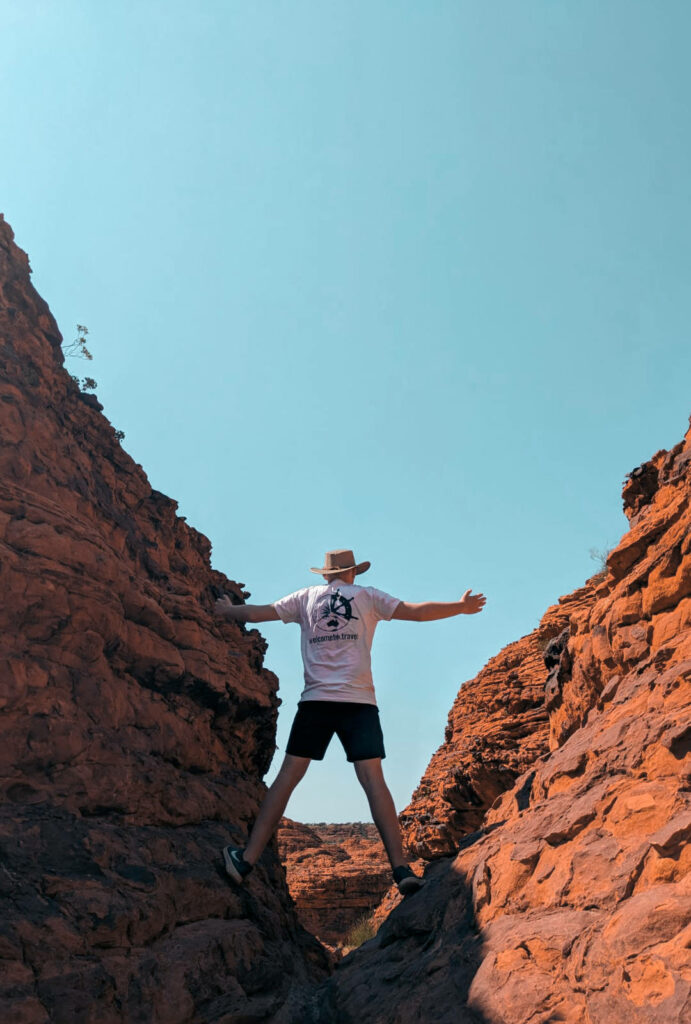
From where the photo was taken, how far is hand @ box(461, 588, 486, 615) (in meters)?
4.99

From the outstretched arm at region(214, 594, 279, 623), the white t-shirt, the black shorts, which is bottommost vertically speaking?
the black shorts

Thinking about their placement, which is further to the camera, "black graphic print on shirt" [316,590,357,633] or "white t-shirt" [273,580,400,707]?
"black graphic print on shirt" [316,590,357,633]

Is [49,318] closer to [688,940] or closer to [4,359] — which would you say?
[4,359]

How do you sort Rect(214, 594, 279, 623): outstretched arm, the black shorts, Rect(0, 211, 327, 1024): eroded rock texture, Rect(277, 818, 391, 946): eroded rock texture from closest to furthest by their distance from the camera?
Rect(0, 211, 327, 1024): eroded rock texture
the black shorts
Rect(214, 594, 279, 623): outstretched arm
Rect(277, 818, 391, 946): eroded rock texture

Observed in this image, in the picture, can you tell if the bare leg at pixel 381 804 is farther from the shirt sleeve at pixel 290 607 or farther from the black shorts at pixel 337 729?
the shirt sleeve at pixel 290 607

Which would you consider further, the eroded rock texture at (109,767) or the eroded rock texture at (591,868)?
the eroded rock texture at (109,767)

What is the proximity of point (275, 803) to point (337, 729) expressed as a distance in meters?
0.57

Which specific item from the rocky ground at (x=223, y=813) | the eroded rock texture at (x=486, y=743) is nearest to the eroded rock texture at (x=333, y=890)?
the eroded rock texture at (x=486, y=743)

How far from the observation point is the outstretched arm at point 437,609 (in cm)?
496

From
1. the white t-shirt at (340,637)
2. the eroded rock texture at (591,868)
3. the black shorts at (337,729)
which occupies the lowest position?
the eroded rock texture at (591,868)

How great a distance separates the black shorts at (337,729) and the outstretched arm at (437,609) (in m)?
0.62

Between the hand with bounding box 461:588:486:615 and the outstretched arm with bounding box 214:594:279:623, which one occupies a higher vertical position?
the outstretched arm with bounding box 214:594:279:623

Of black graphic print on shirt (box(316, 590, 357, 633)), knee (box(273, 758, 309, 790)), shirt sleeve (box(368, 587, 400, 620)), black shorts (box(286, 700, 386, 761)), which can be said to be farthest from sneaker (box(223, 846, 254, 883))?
shirt sleeve (box(368, 587, 400, 620))

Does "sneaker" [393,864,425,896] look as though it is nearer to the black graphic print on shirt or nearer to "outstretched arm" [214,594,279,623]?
the black graphic print on shirt
